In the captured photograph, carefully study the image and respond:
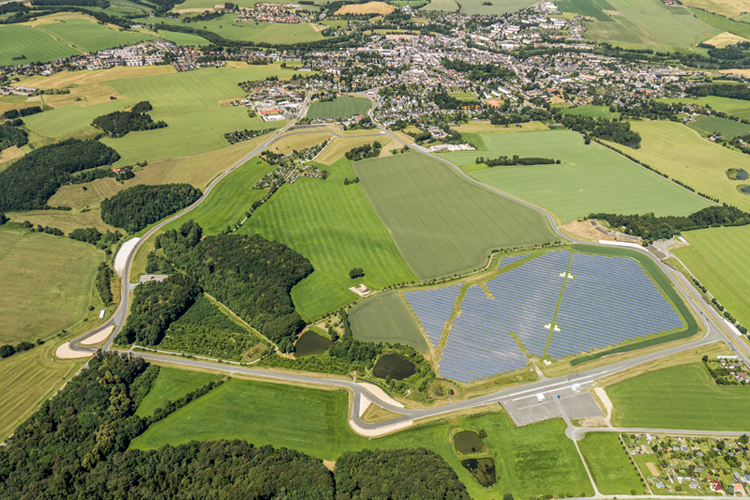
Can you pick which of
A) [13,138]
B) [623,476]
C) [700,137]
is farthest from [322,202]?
[700,137]

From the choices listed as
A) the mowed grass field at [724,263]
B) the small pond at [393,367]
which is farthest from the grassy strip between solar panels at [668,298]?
the small pond at [393,367]

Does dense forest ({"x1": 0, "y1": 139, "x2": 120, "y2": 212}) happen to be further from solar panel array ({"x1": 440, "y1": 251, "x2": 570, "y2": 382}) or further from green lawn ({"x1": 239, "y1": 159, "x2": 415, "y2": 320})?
solar panel array ({"x1": 440, "y1": 251, "x2": 570, "y2": 382})

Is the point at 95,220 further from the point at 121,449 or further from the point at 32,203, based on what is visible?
the point at 121,449

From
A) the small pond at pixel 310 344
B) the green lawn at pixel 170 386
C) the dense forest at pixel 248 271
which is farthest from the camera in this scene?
the dense forest at pixel 248 271

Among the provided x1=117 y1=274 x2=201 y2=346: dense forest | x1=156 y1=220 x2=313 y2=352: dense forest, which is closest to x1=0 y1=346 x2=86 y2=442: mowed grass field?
x1=117 y1=274 x2=201 y2=346: dense forest

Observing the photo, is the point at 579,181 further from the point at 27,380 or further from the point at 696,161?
the point at 27,380

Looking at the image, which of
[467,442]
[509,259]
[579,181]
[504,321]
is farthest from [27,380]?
[579,181]

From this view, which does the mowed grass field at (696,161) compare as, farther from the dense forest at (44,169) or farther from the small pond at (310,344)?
the dense forest at (44,169)
